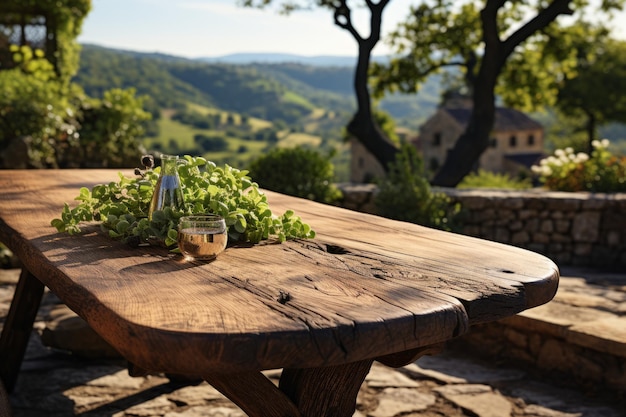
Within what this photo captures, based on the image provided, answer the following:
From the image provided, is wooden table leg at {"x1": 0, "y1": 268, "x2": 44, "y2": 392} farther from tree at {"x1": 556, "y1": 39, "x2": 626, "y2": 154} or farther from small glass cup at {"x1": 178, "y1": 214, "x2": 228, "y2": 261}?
tree at {"x1": 556, "y1": 39, "x2": 626, "y2": 154}

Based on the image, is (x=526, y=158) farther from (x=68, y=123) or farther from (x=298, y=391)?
(x=298, y=391)

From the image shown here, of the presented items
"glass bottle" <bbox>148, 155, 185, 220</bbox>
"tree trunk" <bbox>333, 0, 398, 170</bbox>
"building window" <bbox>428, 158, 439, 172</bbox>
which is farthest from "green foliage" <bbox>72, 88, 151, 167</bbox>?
"building window" <bbox>428, 158, 439, 172</bbox>

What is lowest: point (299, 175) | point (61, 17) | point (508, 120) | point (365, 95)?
point (299, 175)

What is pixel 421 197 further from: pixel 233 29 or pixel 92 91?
pixel 92 91

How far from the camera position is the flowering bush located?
673 centimetres

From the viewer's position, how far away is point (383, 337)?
134cm

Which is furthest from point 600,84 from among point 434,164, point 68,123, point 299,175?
point 68,123

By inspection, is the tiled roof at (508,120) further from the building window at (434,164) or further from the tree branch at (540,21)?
the tree branch at (540,21)

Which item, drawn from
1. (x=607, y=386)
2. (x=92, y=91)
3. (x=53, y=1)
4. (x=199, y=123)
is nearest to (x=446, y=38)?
(x=53, y=1)

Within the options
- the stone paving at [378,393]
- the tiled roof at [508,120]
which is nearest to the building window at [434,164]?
the tiled roof at [508,120]

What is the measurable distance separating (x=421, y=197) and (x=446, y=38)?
713 centimetres

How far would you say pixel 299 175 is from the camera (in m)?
6.43

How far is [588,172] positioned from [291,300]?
6.18 metres

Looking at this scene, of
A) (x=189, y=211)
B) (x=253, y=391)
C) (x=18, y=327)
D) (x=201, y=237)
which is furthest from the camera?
(x=18, y=327)
